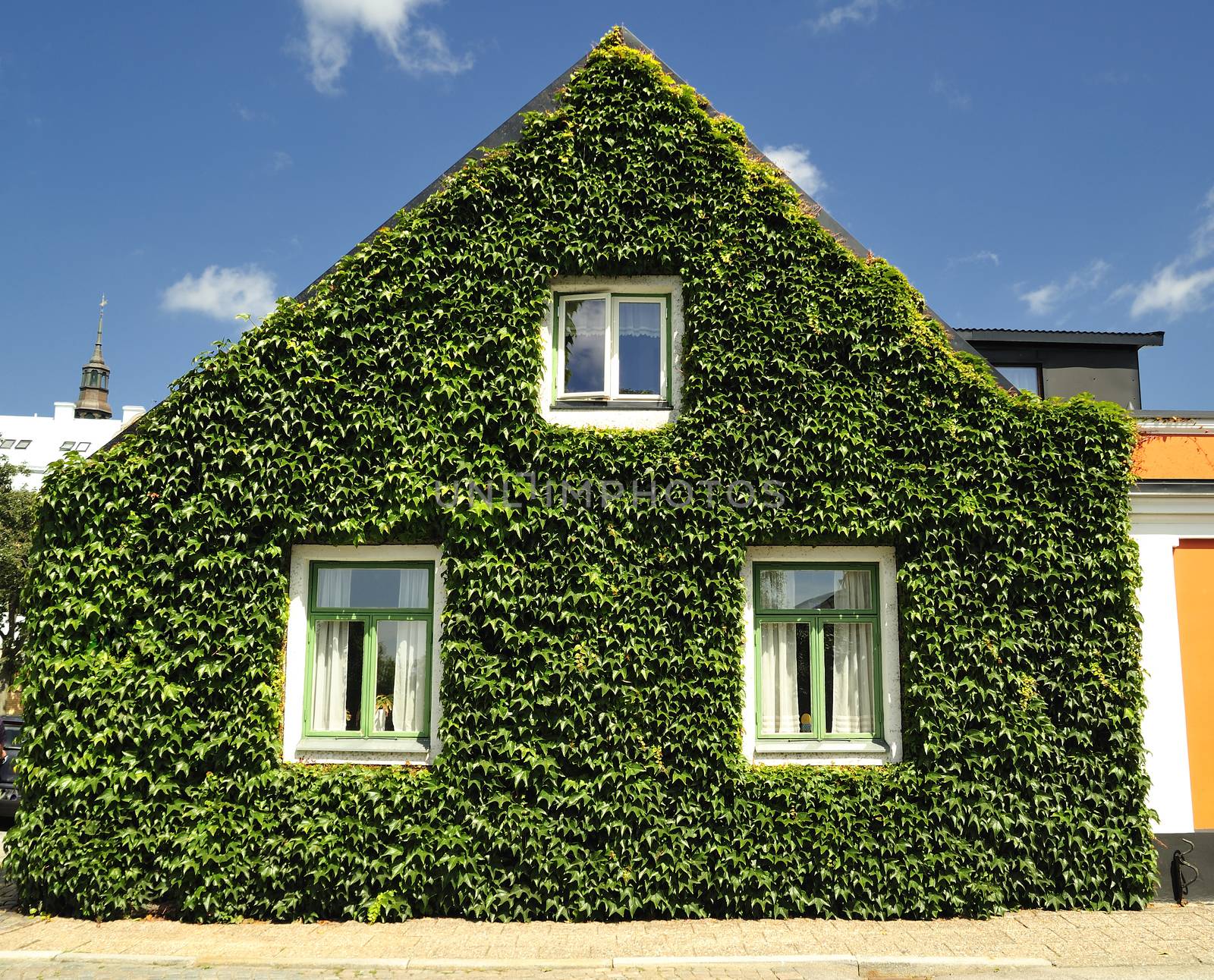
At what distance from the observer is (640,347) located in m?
9.41

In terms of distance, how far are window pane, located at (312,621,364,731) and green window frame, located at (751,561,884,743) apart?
13.4 ft

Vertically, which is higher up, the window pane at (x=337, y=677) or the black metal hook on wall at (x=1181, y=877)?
the window pane at (x=337, y=677)

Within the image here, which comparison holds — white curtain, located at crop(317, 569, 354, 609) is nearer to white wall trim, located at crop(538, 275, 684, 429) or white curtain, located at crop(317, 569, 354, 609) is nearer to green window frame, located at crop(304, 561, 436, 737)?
green window frame, located at crop(304, 561, 436, 737)

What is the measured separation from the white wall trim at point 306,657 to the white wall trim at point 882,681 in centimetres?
308

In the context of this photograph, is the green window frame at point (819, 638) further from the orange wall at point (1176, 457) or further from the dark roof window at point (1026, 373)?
the dark roof window at point (1026, 373)

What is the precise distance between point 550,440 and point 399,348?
1.83m

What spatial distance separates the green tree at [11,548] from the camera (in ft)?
102

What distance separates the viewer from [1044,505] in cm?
869

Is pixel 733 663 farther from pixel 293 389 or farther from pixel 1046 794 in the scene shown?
pixel 293 389

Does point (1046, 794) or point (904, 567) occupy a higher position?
point (904, 567)

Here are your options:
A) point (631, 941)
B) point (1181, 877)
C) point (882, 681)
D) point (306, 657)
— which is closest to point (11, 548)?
point (306, 657)

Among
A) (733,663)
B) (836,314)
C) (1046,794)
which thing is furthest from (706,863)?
(836,314)

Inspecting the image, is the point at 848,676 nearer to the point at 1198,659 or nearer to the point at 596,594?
the point at 596,594

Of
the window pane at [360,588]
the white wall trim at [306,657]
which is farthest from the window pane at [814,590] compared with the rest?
the window pane at [360,588]
